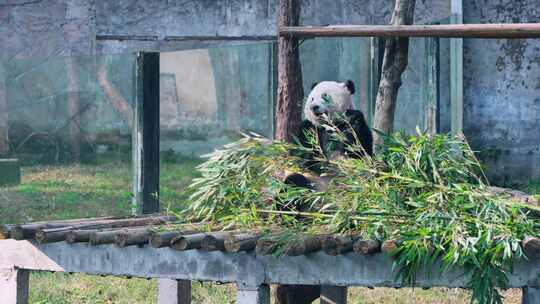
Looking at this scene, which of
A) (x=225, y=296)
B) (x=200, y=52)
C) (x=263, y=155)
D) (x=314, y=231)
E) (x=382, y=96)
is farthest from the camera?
(x=200, y=52)

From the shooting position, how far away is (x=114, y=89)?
423 inches

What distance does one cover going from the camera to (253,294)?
5035 millimetres

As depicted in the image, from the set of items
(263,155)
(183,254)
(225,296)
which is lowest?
(225,296)

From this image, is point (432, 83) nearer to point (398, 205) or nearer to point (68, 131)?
point (68, 131)

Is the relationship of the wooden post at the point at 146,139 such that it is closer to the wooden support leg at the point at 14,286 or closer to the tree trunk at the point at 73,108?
the tree trunk at the point at 73,108

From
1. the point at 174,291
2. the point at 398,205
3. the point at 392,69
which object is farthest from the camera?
the point at 392,69

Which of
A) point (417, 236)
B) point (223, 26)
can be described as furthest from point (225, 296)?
point (223, 26)

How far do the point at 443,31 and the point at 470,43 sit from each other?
6.44 meters

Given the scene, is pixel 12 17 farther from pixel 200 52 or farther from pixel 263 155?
pixel 263 155

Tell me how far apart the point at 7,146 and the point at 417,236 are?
7382 mm

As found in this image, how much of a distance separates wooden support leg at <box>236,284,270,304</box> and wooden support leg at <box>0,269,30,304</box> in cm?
152

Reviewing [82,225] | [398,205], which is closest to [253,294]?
[398,205]

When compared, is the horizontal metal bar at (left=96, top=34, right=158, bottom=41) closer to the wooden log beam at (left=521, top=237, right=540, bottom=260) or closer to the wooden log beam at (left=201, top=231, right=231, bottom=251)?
the wooden log beam at (left=201, top=231, right=231, bottom=251)

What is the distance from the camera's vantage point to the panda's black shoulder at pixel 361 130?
263 inches
